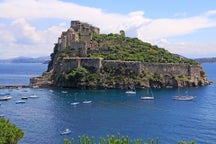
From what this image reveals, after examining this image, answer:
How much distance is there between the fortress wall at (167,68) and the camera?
117125 mm

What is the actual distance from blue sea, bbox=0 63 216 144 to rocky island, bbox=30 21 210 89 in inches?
350

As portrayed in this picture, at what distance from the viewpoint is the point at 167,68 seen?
119 m

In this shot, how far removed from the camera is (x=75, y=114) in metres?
72.3

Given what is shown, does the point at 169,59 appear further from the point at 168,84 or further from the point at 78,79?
the point at 78,79

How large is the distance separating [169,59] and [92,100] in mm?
44874

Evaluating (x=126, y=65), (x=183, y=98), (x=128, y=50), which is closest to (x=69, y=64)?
(x=126, y=65)

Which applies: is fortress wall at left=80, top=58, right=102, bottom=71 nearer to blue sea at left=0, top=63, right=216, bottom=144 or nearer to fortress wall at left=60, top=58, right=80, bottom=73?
fortress wall at left=60, top=58, right=80, bottom=73

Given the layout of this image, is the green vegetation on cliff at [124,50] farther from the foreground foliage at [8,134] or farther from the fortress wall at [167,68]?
the foreground foliage at [8,134]

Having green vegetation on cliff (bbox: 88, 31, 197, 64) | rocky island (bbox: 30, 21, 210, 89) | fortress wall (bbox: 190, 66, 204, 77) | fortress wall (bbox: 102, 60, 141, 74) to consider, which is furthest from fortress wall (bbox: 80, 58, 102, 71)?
fortress wall (bbox: 190, 66, 204, 77)

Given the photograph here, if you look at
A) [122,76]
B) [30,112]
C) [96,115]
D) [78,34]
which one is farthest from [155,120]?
[78,34]

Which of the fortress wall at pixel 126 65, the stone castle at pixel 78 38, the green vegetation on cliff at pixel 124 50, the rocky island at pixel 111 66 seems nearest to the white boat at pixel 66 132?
the rocky island at pixel 111 66

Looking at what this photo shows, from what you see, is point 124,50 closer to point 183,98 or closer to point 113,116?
point 183,98

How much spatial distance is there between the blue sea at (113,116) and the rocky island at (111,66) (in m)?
8.89

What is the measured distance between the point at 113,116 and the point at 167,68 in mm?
52041
